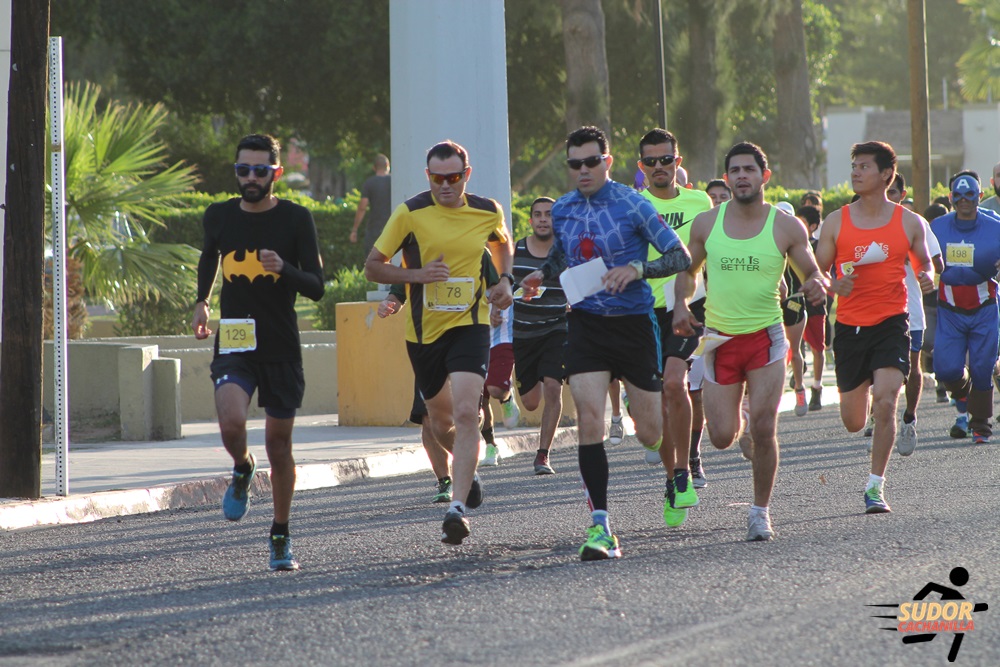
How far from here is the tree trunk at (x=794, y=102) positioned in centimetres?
3678

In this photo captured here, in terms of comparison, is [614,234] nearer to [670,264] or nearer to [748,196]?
[670,264]

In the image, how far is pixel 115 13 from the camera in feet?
107

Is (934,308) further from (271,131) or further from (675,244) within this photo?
(271,131)

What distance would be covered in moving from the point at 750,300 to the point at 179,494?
4.44 meters

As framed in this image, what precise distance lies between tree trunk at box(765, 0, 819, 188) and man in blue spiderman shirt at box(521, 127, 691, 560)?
2851cm

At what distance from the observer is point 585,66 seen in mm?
28750

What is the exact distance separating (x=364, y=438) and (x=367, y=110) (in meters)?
22.3

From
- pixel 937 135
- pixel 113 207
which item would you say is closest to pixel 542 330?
pixel 113 207

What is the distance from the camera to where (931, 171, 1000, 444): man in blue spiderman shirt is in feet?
41.6

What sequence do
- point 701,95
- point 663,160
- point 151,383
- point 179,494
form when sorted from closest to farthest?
point 663,160 → point 179,494 → point 151,383 → point 701,95

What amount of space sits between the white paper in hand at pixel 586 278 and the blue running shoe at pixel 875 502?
7.29 feet

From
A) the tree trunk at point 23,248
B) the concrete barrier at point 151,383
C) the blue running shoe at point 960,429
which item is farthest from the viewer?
the concrete barrier at point 151,383

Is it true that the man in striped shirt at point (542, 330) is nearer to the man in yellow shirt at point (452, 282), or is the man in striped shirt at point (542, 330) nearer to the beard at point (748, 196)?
the man in yellow shirt at point (452, 282)

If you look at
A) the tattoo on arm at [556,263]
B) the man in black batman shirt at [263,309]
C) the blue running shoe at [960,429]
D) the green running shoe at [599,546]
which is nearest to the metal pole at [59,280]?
the man in black batman shirt at [263,309]
